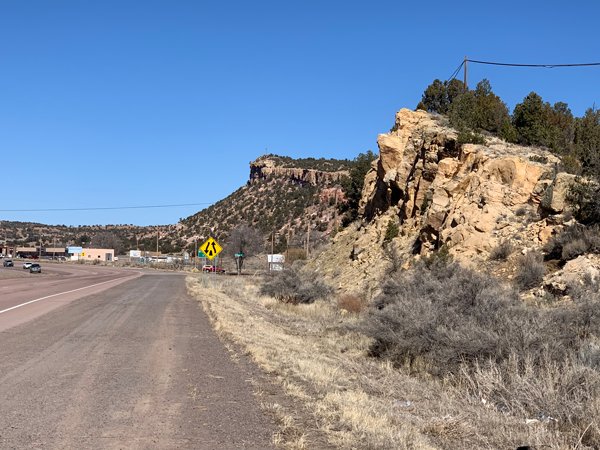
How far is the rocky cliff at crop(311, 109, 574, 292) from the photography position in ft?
73.4

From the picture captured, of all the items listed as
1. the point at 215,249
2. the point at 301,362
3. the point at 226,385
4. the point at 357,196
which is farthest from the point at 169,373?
the point at 357,196

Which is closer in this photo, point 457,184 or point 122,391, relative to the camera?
point 122,391

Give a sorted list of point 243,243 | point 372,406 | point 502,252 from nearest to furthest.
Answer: point 372,406, point 502,252, point 243,243

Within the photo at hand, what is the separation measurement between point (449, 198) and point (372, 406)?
2116 cm

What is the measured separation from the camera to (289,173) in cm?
13700

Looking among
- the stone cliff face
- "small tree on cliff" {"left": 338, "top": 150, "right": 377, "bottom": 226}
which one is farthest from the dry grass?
the stone cliff face

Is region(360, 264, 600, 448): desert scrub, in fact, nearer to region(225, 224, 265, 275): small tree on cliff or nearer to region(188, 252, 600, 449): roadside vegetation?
region(188, 252, 600, 449): roadside vegetation

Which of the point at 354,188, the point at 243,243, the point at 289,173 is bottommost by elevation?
the point at 243,243

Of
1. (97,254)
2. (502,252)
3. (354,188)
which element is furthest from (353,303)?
(97,254)

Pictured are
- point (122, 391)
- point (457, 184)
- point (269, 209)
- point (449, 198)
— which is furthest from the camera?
point (269, 209)

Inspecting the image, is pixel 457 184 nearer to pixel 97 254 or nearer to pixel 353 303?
pixel 353 303

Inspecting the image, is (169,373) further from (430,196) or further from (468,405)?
(430,196)

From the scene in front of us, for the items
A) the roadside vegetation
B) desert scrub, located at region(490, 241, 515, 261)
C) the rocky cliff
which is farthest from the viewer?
the rocky cliff

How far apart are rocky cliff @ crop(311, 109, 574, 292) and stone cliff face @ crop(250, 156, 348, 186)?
3268 inches
